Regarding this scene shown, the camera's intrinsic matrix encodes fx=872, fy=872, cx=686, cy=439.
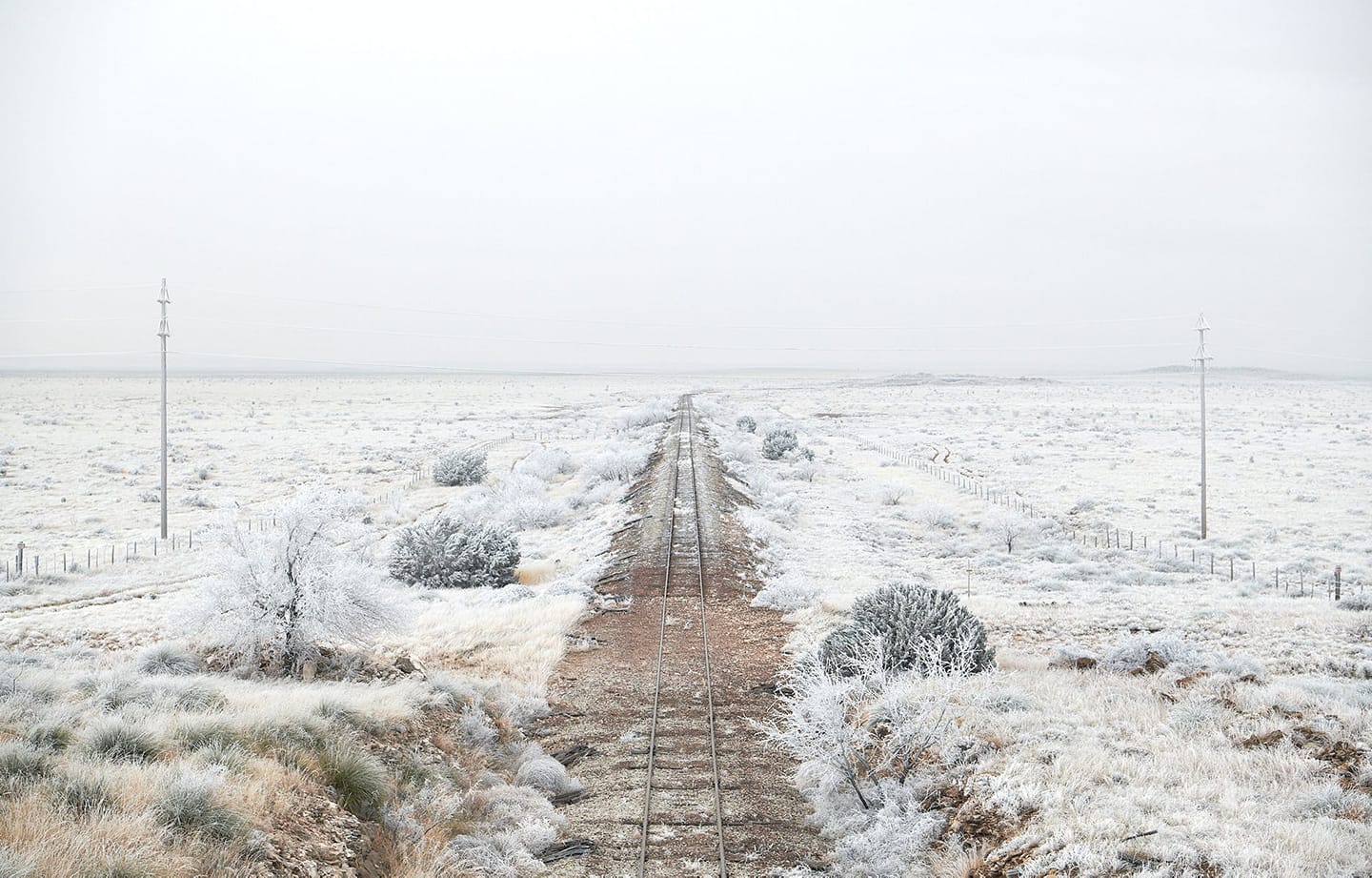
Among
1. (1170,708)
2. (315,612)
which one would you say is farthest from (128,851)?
(1170,708)

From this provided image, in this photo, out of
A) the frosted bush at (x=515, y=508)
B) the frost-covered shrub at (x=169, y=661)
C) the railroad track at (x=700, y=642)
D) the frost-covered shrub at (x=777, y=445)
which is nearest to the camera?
the railroad track at (x=700, y=642)

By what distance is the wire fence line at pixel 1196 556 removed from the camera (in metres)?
23.2

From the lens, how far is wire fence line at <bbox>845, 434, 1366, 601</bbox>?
76.1 feet

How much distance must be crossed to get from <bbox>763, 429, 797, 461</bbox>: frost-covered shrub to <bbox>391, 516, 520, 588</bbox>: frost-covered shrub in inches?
1174

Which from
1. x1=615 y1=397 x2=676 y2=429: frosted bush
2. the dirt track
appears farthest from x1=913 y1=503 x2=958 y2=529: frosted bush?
x1=615 y1=397 x2=676 y2=429: frosted bush

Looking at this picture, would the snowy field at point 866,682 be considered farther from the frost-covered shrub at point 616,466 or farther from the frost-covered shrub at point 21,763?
the frost-covered shrub at point 616,466

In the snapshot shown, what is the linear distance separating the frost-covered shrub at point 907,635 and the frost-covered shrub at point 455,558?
1179 cm

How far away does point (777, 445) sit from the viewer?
2143 inches

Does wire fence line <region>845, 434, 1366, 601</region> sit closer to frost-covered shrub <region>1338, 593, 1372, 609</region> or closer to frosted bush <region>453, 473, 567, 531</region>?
frost-covered shrub <region>1338, 593, 1372, 609</region>

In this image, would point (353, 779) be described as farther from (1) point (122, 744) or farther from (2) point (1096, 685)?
(2) point (1096, 685)

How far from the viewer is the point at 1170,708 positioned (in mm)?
11992

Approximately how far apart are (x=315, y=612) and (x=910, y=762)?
8.72 meters

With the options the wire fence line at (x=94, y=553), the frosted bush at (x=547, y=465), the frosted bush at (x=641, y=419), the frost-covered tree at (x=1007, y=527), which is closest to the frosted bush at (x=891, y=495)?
the frost-covered tree at (x=1007, y=527)

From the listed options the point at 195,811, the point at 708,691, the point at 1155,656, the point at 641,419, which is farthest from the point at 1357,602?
the point at 641,419
